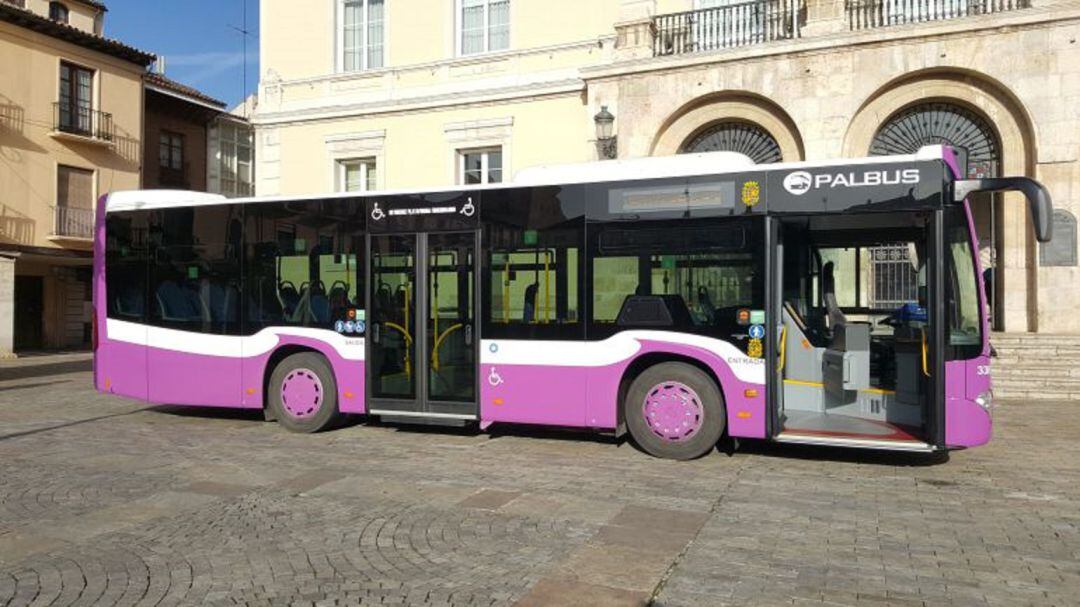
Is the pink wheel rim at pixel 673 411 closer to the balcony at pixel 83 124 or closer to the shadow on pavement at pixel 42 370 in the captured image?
the shadow on pavement at pixel 42 370

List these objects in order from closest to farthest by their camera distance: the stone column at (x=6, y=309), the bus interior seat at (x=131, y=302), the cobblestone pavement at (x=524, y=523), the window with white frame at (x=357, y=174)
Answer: the cobblestone pavement at (x=524, y=523) → the bus interior seat at (x=131, y=302) → the window with white frame at (x=357, y=174) → the stone column at (x=6, y=309)

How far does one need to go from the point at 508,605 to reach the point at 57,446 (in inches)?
278

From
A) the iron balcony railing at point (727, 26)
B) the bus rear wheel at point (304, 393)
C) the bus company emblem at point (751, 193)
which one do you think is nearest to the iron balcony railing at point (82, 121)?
the iron balcony railing at point (727, 26)

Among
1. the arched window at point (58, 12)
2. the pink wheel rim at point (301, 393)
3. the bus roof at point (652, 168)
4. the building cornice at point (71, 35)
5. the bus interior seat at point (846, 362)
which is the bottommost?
the pink wheel rim at point (301, 393)

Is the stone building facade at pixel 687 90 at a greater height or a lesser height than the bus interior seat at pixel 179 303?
greater

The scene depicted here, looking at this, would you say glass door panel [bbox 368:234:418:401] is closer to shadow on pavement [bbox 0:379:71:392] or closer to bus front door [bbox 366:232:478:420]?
bus front door [bbox 366:232:478:420]

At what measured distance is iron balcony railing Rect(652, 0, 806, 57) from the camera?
592 inches

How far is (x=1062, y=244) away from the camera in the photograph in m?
13.2

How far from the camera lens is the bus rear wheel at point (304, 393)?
938 centimetres

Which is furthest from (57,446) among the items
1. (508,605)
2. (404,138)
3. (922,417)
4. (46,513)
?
(404,138)

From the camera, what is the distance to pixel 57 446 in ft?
28.5

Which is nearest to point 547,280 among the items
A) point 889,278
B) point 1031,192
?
point 1031,192

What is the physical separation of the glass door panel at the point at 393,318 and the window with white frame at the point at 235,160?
2722cm

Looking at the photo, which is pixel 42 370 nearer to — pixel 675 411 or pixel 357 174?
pixel 357 174
